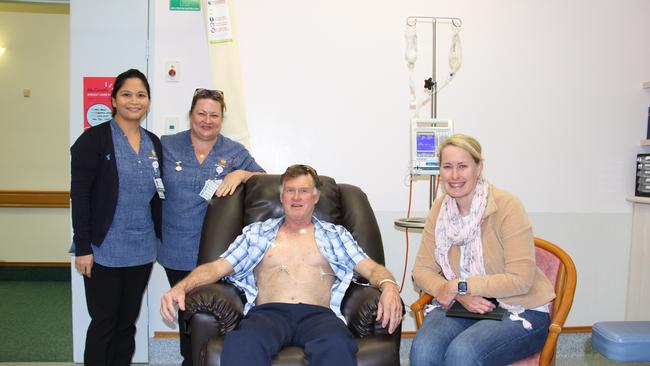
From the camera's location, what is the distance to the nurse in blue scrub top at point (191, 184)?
96.4 inches

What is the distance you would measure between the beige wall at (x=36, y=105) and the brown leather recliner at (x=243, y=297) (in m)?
3.40

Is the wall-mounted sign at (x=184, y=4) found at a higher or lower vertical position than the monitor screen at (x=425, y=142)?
higher

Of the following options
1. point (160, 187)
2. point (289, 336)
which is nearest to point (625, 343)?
point (289, 336)

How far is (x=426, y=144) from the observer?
293 centimetres

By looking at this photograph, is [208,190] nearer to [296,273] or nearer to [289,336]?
[296,273]

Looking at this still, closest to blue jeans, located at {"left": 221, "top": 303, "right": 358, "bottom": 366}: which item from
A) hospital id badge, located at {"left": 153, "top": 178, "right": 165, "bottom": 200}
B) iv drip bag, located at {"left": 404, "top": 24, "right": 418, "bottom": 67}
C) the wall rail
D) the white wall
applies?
hospital id badge, located at {"left": 153, "top": 178, "right": 165, "bottom": 200}

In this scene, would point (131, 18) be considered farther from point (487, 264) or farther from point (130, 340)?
point (487, 264)

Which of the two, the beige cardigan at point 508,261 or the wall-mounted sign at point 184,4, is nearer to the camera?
the beige cardigan at point 508,261

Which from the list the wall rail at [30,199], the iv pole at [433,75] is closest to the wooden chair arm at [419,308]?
the iv pole at [433,75]

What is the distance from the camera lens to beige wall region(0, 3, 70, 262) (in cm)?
514

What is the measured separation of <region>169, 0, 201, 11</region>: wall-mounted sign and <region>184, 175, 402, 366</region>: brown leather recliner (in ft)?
4.02

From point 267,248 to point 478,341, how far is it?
0.94 metres

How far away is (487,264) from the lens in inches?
81.4

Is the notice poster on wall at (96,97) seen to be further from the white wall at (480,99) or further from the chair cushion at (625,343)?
the chair cushion at (625,343)
